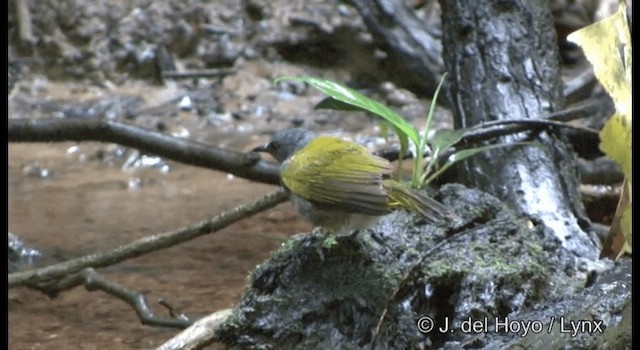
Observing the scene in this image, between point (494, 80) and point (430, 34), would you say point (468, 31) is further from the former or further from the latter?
point (430, 34)

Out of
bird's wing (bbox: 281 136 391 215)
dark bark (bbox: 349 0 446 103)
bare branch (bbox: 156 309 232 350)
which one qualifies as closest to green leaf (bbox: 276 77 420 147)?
bird's wing (bbox: 281 136 391 215)

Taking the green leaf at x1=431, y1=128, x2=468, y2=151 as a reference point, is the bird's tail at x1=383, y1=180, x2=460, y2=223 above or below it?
below

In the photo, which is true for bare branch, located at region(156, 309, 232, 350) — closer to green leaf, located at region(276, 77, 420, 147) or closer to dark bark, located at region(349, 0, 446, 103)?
green leaf, located at region(276, 77, 420, 147)

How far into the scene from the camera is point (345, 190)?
9.36ft

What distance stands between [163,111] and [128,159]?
1.12m

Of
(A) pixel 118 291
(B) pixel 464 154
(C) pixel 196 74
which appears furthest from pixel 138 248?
(C) pixel 196 74

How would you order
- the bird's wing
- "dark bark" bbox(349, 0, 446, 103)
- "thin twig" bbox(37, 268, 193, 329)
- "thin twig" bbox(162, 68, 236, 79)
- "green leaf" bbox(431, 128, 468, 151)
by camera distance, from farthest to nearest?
"thin twig" bbox(162, 68, 236, 79) → "dark bark" bbox(349, 0, 446, 103) → "thin twig" bbox(37, 268, 193, 329) → "green leaf" bbox(431, 128, 468, 151) → the bird's wing

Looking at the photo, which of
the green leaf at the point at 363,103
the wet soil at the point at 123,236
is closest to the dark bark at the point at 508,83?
the green leaf at the point at 363,103

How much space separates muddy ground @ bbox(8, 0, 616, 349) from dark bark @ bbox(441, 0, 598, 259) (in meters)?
1.08

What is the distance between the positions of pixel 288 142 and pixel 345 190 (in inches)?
29.3

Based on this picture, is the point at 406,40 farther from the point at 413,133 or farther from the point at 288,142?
the point at 413,133

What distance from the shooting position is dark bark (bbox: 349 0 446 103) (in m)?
5.86

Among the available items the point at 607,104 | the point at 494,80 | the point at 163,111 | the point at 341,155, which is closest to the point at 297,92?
the point at 163,111

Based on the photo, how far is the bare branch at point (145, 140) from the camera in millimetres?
4297
